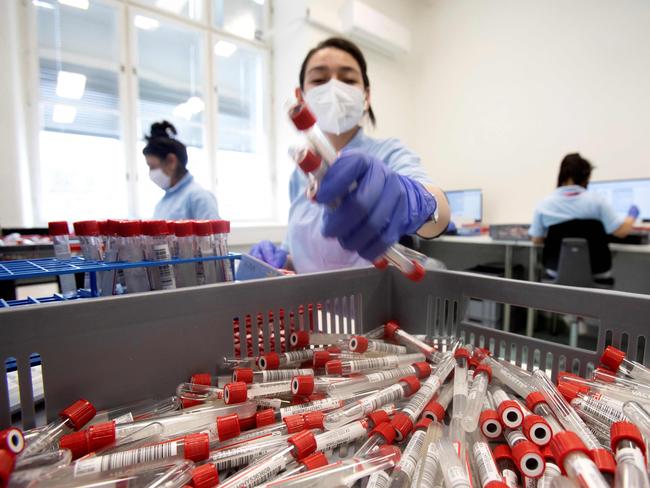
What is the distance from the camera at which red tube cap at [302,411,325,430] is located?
18.9 inches

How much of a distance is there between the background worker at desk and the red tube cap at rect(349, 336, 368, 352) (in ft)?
7.07

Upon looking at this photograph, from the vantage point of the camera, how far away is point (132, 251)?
65cm

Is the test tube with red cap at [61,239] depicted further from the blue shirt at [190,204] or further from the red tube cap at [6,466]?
the blue shirt at [190,204]

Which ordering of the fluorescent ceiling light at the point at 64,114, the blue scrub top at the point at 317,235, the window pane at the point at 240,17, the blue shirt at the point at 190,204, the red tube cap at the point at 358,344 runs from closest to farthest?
the red tube cap at the point at 358,344 → the blue scrub top at the point at 317,235 → the blue shirt at the point at 190,204 → the fluorescent ceiling light at the point at 64,114 → the window pane at the point at 240,17

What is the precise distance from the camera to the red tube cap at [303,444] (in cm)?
44

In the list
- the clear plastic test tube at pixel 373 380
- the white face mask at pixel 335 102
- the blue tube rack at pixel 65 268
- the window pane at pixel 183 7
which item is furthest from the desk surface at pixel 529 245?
the window pane at pixel 183 7

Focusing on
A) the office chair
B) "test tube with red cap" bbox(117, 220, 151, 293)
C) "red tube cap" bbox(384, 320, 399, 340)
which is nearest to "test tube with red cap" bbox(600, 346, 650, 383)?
"red tube cap" bbox(384, 320, 399, 340)

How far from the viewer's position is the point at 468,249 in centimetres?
342

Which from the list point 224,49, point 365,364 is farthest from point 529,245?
point 224,49

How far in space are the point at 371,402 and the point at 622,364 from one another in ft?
1.23

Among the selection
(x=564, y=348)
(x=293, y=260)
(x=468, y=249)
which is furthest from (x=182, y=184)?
(x=468, y=249)

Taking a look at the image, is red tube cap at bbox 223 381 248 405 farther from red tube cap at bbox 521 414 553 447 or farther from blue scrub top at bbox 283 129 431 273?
blue scrub top at bbox 283 129 431 273

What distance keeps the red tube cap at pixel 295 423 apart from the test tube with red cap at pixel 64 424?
0.26 meters

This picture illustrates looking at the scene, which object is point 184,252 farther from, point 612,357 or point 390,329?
point 612,357
